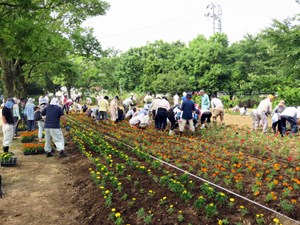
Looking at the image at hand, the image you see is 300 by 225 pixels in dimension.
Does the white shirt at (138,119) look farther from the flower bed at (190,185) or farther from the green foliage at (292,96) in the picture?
the green foliage at (292,96)

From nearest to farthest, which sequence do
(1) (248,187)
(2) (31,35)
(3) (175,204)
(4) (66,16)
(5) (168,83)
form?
1. (3) (175,204)
2. (1) (248,187)
3. (2) (31,35)
4. (4) (66,16)
5. (5) (168,83)

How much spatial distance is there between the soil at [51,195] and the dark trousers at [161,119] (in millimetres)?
4678

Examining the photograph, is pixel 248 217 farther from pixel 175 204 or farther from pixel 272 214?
pixel 175 204

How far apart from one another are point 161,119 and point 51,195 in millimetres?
7593

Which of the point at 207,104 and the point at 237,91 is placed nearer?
the point at 207,104

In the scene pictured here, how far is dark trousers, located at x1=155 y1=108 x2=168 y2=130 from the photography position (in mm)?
12852

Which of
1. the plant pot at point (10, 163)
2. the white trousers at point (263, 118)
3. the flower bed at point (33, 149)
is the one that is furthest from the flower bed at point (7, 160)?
the white trousers at point (263, 118)

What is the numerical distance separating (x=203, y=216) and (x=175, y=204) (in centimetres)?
63

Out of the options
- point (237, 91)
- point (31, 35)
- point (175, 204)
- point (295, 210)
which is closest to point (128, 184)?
point (175, 204)

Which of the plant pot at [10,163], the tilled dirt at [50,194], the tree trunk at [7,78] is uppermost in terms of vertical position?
the tree trunk at [7,78]

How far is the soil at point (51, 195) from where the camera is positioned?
5195 millimetres

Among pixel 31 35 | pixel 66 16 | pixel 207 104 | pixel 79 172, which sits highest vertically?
pixel 66 16

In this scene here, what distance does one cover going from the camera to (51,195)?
20.9 feet

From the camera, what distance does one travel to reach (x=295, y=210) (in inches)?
175
